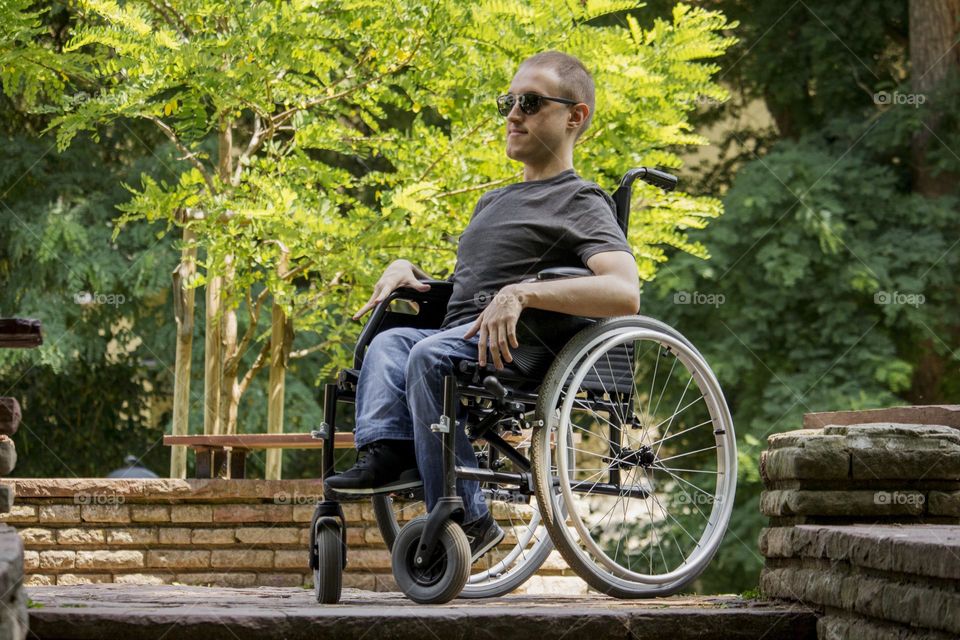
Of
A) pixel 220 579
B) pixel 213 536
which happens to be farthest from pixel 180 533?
pixel 220 579

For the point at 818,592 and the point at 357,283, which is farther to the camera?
the point at 357,283

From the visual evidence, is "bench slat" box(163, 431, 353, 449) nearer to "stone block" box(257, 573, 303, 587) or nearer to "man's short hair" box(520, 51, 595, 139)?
"stone block" box(257, 573, 303, 587)

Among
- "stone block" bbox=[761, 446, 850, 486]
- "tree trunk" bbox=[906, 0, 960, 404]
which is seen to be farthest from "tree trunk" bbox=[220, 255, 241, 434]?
"tree trunk" bbox=[906, 0, 960, 404]

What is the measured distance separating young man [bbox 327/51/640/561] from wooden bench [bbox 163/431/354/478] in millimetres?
1395

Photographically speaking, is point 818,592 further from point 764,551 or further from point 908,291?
point 908,291

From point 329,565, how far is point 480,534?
0.34 meters

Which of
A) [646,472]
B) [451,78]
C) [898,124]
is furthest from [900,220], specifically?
[646,472]

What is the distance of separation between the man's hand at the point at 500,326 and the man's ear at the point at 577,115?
1.98 feet

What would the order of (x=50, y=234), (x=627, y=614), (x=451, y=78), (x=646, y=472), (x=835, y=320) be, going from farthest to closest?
(x=835, y=320) < (x=50, y=234) < (x=451, y=78) < (x=646, y=472) < (x=627, y=614)

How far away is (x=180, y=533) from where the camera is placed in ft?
16.4

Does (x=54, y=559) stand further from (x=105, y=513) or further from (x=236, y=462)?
(x=236, y=462)

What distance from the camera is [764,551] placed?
287 centimetres

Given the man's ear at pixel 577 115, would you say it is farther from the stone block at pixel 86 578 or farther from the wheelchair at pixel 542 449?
the stone block at pixel 86 578

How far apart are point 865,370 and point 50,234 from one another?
5451 mm
